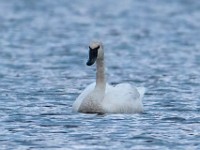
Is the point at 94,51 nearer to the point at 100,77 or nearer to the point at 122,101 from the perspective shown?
the point at 100,77

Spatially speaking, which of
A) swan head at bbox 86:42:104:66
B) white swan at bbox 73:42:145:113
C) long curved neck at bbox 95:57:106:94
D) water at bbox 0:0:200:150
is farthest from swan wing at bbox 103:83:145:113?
swan head at bbox 86:42:104:66

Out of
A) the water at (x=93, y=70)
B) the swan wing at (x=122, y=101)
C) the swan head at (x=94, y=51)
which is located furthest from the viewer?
the swan head at (x=94, y=51)

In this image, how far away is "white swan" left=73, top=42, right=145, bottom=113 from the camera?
16.8 metres

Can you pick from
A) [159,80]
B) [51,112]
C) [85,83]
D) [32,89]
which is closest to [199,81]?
[159,80]

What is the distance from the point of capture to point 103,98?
668 inches

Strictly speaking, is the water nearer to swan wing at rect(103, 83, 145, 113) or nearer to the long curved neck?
swan wing at rect(103, 83, 145, 113)

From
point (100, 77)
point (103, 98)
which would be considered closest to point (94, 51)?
point (100, 77)

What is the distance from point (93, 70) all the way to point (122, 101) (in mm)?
6351

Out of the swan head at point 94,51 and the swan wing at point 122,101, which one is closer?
the swan wing at point 122,101

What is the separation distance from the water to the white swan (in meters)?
0.25

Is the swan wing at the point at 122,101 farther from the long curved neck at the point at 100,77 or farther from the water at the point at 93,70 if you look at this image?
the water at the point at 93,70

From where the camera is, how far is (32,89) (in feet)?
64.1

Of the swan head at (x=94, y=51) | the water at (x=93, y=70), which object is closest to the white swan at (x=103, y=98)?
the swan head at (x=94, y=51)

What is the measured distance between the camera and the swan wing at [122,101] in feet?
55.1
